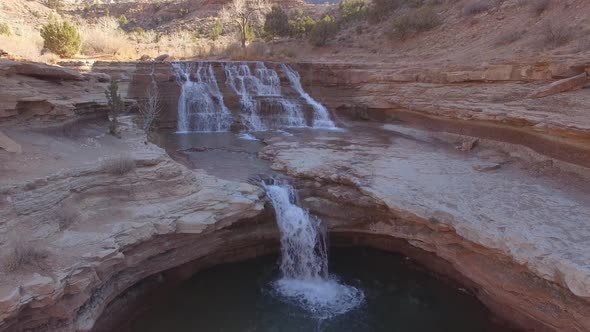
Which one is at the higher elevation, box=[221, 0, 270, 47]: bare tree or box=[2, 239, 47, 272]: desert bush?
box=[221, 0, 270, 47]: bare tree

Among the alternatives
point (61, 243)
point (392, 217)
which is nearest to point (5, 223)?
point (61, 243)

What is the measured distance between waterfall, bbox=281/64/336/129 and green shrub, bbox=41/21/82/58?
8.54m

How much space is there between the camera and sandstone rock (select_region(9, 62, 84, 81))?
330 inches

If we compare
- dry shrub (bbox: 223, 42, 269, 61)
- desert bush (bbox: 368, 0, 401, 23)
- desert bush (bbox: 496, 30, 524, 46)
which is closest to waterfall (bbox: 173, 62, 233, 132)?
dry shrub (bbox: 223, 42, 269, 61)

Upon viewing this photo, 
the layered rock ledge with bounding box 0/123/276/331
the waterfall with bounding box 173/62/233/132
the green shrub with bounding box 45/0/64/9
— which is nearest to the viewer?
the layered rock ledge with bounding box 0/123/276/331

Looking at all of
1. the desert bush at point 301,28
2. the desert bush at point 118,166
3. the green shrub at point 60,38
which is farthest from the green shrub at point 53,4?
the desert bush at point 118,166

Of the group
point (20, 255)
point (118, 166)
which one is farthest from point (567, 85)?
point (20, 255)

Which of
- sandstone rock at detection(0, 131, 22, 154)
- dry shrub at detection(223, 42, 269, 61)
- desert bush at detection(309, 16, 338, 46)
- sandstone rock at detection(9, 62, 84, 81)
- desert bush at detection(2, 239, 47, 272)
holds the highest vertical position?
desert bush at detection(309, 16, 338, 46)

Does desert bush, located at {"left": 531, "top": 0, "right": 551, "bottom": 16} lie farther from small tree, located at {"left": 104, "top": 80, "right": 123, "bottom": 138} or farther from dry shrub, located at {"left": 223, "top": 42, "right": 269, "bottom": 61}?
small tree, located at {"left": 104, "top": 80, "right": 123, "bottom": 138}

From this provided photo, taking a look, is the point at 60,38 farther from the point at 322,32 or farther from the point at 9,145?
the point at 322,32

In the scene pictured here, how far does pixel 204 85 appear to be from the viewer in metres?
14.2

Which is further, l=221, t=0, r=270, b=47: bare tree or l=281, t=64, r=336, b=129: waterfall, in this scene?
l=221, t=0, r=270, b=47: bare tree

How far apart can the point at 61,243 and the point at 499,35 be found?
1418cm

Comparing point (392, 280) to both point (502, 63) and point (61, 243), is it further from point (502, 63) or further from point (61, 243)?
point (502, 63)
